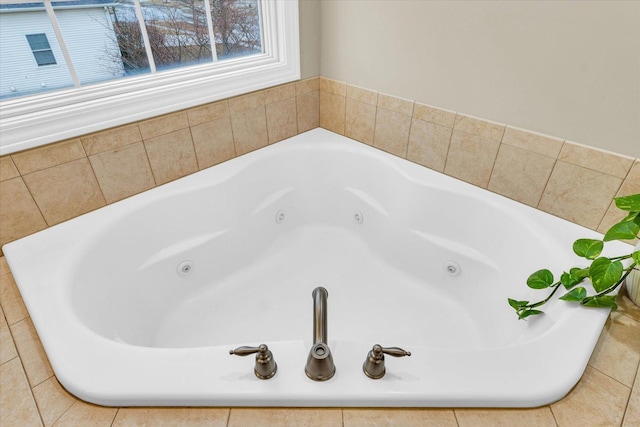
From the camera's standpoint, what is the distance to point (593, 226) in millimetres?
1286

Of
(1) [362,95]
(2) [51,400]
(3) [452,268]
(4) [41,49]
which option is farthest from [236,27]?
(2) [51,400]

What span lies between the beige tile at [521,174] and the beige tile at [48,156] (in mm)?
1591

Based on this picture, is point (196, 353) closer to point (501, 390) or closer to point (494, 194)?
point (501, 390)

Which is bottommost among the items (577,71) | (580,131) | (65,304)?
(65,304)

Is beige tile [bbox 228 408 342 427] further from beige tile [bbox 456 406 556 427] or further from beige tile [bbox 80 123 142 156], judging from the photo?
beige tile [bbox 80 123 142 156]

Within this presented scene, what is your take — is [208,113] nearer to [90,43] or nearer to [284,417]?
[90,43]

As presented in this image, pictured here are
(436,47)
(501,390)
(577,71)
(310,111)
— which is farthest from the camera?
(310,111)

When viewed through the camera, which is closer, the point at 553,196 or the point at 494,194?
the point at 553,196

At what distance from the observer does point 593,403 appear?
2.67 ft

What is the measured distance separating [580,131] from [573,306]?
0.59 metres

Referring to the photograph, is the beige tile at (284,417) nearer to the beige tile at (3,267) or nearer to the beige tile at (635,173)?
the beige tile at (3,267)

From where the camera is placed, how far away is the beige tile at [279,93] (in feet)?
5.81

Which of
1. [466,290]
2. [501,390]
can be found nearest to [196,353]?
[501,390]

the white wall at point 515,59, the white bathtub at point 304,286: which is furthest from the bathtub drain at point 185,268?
the white wall at point 515,59
